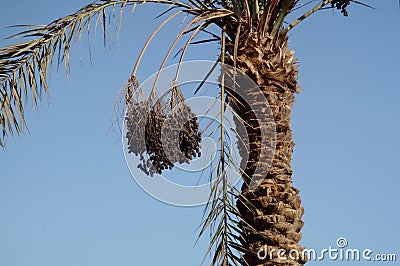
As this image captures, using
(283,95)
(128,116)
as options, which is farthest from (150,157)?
(283,95)

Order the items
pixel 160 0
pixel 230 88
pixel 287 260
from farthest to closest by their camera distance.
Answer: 1. pixel 160 0
2. pixel 230 88
3. pixel 287 260

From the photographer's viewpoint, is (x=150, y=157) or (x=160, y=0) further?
(x=160, y=0)

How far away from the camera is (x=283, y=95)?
6457mm

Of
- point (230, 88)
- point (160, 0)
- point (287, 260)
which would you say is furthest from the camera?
point (160, 0)

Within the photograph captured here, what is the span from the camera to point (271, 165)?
6.20 meters

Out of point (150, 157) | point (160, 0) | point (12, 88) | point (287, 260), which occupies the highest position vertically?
point (160, 0)

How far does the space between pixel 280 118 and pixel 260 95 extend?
275 millimetres

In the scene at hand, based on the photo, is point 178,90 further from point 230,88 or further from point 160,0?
point 160,0

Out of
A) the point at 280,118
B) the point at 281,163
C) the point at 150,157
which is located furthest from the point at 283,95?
the point at 150,157

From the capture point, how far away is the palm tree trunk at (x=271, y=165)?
594 cm

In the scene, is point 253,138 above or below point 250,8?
below

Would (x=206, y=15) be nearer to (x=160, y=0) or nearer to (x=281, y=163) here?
(x=160, y=0)

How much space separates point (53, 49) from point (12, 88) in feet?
1.79

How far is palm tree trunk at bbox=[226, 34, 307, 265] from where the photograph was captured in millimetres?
5941
